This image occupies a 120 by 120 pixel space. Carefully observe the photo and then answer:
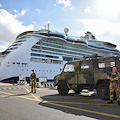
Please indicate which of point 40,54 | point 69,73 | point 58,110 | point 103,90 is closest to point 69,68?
point 69,73

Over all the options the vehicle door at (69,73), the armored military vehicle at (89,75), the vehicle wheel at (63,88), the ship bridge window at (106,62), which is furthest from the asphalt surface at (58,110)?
the vehicle wheel at (63,88)

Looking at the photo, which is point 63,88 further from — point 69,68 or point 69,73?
point 69,68

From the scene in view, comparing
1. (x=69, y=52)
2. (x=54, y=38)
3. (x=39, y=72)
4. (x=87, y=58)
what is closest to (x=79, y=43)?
(x=69, y=52)

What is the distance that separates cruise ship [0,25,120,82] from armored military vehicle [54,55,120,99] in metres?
10.9

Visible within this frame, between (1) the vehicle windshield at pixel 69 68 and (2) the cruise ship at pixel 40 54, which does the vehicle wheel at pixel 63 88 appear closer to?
(1) the vehicle windshield at pixel 69 68

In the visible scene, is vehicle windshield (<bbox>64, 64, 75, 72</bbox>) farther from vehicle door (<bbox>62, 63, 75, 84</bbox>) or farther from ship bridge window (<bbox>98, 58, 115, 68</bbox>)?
ship bridge window (<bbox>98, 58, 115, 68</bbox>)

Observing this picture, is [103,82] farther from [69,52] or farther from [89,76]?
[69,52]

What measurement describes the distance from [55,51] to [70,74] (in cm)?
2350

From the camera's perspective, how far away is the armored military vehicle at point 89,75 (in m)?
5.77

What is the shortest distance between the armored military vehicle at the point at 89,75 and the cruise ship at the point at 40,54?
10.9 metres

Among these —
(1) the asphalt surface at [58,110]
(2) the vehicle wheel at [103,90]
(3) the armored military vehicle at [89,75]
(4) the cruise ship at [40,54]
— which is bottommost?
(1) the asphalt surface at [58,110]

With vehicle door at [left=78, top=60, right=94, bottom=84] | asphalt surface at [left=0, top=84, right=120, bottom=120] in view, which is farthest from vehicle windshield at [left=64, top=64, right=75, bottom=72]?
asphalt surface at [left=0, top=84, right=120, bottom=120]

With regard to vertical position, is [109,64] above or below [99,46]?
below

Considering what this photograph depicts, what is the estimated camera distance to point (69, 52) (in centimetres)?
3381
